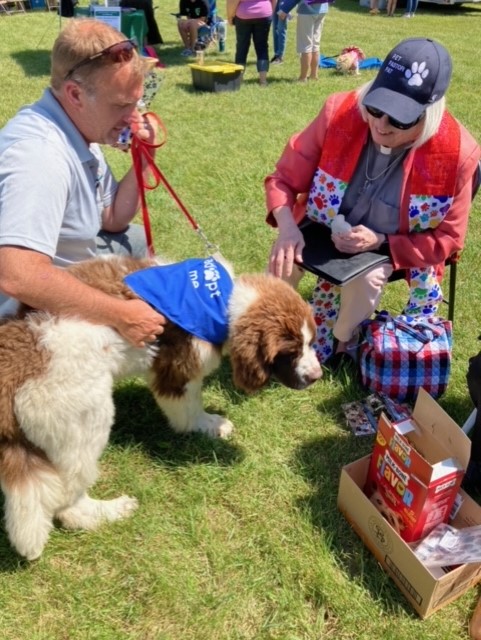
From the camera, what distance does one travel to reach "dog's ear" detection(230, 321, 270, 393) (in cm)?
241

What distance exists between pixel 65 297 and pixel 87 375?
0.31 m

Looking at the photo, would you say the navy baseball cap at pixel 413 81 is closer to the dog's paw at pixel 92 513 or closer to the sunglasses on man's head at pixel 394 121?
the sunglasses on man's head at pixel 394 121

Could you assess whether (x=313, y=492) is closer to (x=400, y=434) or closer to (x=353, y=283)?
(x=400, y=434)

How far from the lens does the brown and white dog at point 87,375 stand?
2.03m

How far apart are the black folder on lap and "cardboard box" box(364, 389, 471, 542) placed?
82cm

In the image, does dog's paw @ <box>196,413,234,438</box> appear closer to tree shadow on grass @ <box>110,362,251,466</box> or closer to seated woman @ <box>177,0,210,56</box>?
tree shadow on grass @ <box>110,362,251,466</box>

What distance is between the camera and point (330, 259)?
3084mm

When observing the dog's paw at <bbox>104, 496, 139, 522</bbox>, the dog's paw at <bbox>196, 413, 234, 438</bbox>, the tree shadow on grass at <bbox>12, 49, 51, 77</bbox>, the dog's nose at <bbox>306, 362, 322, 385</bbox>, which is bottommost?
the dog's paw at <bbox>104, 496, 139, 522</bbox>

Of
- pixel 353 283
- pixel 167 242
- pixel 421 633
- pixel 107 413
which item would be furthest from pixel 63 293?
pixel 167 242

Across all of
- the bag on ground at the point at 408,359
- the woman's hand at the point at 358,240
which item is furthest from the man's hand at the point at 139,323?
the bag on ground at the point at 408,359

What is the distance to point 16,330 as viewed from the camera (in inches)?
82.9

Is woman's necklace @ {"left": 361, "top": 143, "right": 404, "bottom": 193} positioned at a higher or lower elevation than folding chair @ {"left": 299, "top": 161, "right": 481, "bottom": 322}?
higher

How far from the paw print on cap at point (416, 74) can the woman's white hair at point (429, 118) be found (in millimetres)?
144

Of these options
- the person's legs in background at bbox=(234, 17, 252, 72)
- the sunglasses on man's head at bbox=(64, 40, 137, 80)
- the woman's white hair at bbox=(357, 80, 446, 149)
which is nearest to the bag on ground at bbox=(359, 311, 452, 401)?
the woman's white hair at bbox=(357, 80, 446, 149)
